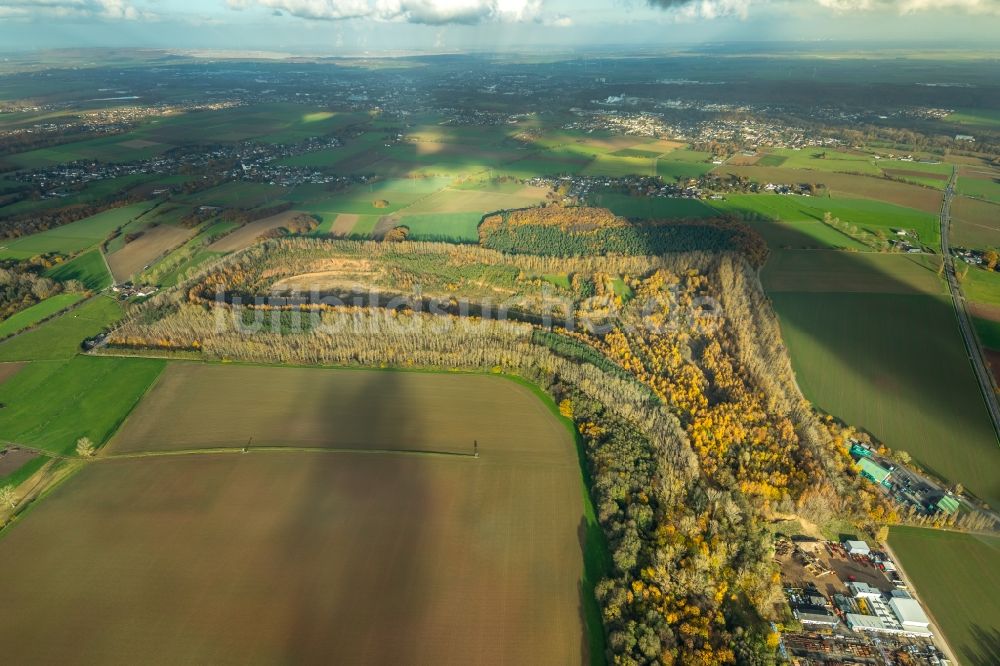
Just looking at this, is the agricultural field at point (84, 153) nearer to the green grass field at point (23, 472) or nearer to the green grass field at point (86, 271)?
the green grass field at point (86, 271)

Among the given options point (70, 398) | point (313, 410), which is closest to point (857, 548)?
point (313, 410)

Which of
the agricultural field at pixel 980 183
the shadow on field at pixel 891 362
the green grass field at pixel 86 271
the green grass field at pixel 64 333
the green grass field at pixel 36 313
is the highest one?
the agricultural field at pixel 980 183

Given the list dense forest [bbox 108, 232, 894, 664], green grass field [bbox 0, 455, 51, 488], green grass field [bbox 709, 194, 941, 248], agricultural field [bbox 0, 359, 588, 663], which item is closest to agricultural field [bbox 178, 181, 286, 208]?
dense forest [bbox 108, 232, 894, 664]

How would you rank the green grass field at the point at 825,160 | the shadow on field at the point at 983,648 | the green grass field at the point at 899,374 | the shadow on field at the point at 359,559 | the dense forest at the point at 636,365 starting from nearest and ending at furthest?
the shadow on field at the point at 983,648
the shadow on field at the point at 359,559
the dense forest at the point at 636,365
the green grass field at the point at 899,374
the green grass field at the point at 825,160

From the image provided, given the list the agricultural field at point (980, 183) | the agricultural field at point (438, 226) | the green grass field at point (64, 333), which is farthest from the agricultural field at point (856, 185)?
the green grass field at point (64, 333)

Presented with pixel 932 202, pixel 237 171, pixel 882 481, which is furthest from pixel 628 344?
pixel 237 171

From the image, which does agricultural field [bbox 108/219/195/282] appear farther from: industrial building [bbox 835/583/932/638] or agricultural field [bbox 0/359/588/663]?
industrial building [bbox 835/583/932/638]

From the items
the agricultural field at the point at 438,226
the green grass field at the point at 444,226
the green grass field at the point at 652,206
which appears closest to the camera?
the green grass field at the point at 444,226

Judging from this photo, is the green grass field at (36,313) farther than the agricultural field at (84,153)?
No
